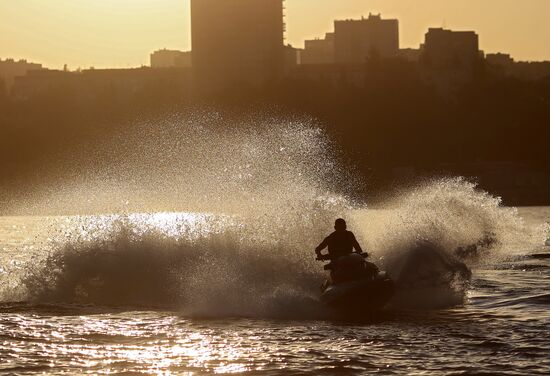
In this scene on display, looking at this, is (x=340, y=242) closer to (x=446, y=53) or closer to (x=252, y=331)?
(x=252, y=331)

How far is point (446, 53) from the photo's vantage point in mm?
190250

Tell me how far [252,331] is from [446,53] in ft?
556

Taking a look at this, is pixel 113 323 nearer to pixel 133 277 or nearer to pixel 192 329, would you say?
pixel 192 329

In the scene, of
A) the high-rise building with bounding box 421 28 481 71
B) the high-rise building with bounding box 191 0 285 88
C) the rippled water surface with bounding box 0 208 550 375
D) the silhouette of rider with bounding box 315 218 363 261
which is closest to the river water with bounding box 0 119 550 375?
the rippled water surface with bounding box 0 208 550 375

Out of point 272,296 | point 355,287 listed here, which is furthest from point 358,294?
point 272,296

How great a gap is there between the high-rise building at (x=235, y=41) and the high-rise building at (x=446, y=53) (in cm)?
2077

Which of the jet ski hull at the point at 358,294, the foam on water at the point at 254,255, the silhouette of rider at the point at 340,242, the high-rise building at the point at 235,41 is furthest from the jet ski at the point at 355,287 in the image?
the high-rise building at the point at 235,41

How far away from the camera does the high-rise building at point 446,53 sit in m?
176

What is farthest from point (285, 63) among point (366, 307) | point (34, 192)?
point (366, 307)

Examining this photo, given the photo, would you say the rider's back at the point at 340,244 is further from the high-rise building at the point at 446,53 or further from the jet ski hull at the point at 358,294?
the high-rise building at the point at 446,53

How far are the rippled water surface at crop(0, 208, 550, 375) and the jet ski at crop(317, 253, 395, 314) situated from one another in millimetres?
331

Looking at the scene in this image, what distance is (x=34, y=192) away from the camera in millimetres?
120062

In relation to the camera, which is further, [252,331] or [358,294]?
[358,294]

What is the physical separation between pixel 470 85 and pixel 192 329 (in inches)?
5312
